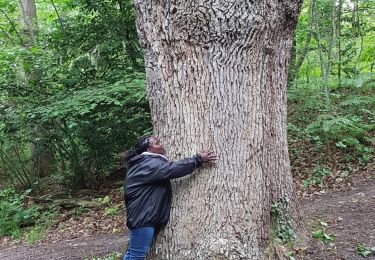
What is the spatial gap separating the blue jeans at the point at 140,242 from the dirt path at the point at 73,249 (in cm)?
150

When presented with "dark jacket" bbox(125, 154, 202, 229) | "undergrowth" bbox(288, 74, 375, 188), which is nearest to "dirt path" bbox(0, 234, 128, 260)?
"dark jacket" bbox(125, 154, 202, 229)

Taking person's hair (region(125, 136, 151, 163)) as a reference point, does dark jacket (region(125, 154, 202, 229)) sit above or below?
below

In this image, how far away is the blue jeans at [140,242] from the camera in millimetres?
4301

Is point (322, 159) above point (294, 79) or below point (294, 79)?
below

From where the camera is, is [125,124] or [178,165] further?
[125,124]

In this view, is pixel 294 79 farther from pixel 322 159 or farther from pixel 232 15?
pixel 232 15

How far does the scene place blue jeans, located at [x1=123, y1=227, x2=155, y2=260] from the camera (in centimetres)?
430

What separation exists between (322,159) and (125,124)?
14.5 ft

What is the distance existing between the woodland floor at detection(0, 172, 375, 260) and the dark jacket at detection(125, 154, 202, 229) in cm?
147

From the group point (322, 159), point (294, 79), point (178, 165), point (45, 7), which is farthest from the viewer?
point (45, 7)

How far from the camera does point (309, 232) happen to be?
5.00 meters

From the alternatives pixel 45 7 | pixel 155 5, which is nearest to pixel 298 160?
pixel 155 5

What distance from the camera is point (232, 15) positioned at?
4.18m

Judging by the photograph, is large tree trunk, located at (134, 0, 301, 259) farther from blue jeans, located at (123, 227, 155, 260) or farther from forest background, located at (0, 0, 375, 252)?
forest background, located at (0, 0, 375, 252)
